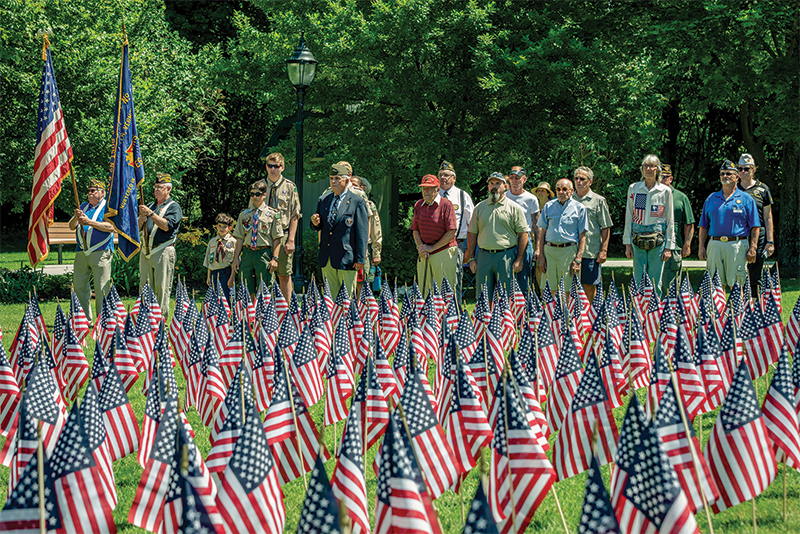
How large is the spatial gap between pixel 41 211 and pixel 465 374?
9104 millimetres

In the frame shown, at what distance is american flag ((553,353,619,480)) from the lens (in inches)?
190

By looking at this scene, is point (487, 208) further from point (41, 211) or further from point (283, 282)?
point (41, 211)

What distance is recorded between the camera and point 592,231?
11.4 metres

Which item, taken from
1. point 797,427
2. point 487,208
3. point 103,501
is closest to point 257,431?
point 103,501

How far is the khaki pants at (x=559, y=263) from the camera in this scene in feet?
36.5

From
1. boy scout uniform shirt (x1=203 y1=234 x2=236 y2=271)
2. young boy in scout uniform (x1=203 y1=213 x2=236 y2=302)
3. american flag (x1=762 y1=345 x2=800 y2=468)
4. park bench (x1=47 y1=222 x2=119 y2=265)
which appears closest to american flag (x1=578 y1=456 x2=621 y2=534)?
american flag (x1=762 y1=345 x2=800 y2=468)

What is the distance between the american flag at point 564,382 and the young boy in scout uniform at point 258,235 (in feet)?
19.1

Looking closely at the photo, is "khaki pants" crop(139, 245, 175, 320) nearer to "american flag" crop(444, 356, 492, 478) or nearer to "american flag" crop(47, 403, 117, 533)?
"american flag" crop(444, 356, 492, 478)

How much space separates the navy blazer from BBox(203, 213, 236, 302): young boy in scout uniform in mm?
1583

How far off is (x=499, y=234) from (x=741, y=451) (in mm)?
6738

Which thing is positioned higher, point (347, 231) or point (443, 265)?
point (347, 231)

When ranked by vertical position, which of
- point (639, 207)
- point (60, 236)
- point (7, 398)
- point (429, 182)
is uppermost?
point (429, 182)

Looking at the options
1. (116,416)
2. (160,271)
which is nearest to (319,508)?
(116,416)

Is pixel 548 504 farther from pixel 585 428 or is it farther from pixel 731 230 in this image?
pixel 731 230
